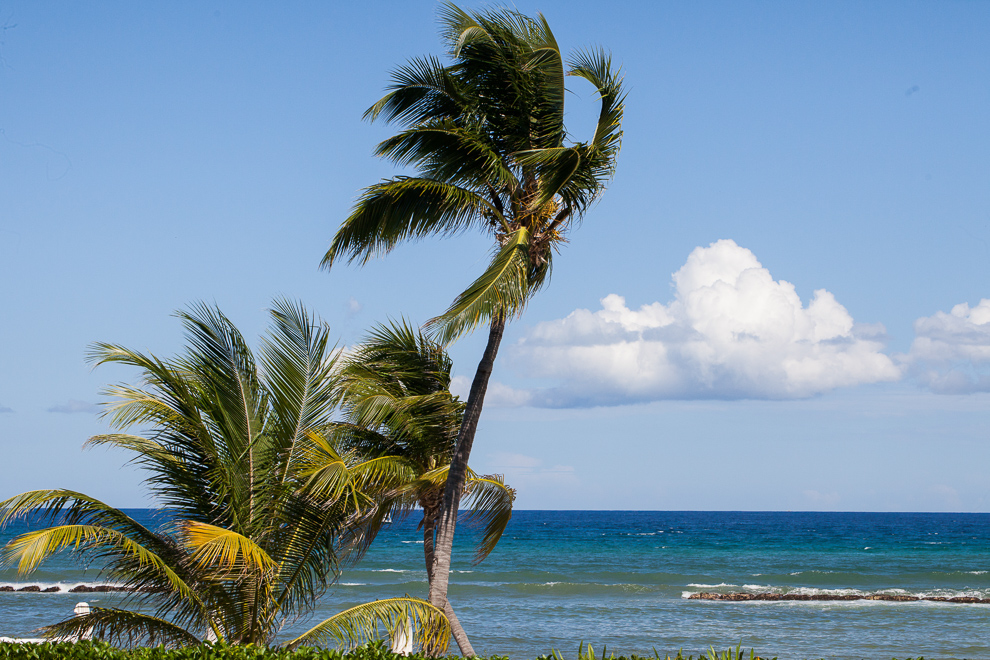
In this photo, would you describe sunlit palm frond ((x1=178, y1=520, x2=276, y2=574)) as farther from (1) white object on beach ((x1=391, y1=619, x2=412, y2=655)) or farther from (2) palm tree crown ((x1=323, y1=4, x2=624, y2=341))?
(2) palm tree crown ((x1=323, y1=4, x2=624, y2=341))

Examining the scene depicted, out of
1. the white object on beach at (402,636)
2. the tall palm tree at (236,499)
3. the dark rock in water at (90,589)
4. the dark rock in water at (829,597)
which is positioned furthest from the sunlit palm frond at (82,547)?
the dark rock in water at (90,589)

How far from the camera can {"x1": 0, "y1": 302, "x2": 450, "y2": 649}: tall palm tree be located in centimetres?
687

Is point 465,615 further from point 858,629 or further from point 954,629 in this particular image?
point 954,629

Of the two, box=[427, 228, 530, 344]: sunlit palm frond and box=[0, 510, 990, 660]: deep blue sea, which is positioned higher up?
box=[427, 228, 530, 344]: sunlit palm frond

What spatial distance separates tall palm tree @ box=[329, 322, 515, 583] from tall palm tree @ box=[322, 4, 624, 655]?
3.13 ft

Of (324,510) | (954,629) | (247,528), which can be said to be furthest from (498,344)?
(954,629)

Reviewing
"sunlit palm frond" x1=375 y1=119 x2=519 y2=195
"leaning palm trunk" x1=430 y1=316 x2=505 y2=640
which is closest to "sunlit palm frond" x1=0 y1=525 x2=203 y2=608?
"leaning palm trunk" x1=430 y1=316 x2=505 y2=640

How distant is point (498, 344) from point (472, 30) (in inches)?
119

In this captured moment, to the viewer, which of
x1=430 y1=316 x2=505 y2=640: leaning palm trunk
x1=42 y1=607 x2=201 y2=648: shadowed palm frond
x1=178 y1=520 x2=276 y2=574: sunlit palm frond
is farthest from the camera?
x1=430 y1=316 x2=505 y2=640: leaning palm trunk

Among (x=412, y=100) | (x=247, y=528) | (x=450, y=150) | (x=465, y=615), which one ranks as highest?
(x=412, y=100)

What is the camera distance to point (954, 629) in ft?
65.8

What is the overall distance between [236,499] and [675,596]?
22860 millimetres

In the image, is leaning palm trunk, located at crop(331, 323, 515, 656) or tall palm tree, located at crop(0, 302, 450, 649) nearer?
tall palm tree, located at crop(0, 302, 450, 649)

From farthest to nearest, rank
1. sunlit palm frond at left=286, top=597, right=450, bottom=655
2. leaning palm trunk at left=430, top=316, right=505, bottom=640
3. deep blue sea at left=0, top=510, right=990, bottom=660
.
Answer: deep blue sea at left=0, top=510, right=990, bottom=660
leaning palm trunk at left=430, top=316, right=505, bottom=640
sunlit palm frond at left=286, top=597, right=450, bottom=655
